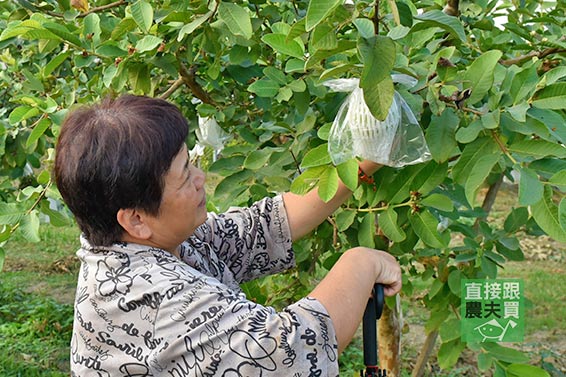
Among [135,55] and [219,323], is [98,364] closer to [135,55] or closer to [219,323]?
[219,323]

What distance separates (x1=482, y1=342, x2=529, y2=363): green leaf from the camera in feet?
5.13

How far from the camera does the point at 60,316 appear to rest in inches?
171

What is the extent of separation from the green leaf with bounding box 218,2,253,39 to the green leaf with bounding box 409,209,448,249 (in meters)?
0.48

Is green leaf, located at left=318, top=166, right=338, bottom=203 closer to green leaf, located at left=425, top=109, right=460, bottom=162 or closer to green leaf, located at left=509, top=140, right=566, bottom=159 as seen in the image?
green leaf, located at left=425, top=109, right=460, bottom=162

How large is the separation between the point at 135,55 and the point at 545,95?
837 millimetres

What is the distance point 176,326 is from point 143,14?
2.23 ft

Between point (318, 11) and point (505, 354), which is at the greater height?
point (318, 11)

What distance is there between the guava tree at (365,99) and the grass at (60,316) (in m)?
1.05

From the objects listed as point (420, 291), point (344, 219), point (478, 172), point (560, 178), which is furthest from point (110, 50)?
point (420, 291)

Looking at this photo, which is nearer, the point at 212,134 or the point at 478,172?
the point at 478,172

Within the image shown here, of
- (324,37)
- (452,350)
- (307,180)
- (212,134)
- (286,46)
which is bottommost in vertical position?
(452,350)

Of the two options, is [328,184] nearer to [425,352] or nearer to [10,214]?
[10,214]

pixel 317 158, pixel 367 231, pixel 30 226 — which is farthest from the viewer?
pixel 30 226

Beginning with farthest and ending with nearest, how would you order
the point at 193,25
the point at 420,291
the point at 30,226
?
1. the point at 420,291
2. the point at 30,226
3. the point at 193,25
